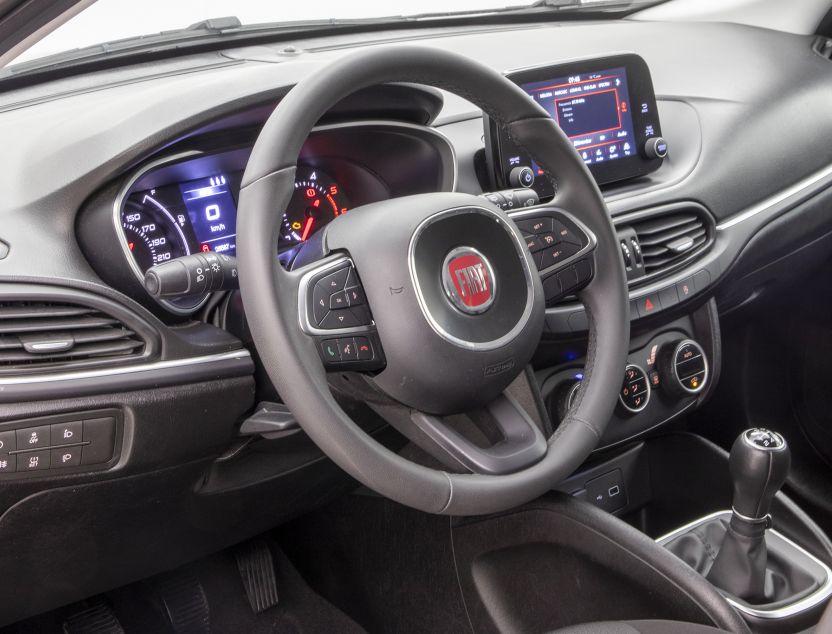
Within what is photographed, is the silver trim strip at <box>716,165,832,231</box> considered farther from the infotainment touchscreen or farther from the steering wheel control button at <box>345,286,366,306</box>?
the steering wheel control button at <box>345,286,366,306</box>

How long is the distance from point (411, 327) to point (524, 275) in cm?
18

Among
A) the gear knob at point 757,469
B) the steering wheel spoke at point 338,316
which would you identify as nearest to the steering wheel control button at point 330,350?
the steering wheel spoke at point 338,316

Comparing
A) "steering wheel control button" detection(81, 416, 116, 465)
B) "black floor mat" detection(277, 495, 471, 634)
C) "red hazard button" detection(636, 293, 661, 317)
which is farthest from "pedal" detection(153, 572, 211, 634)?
"red hazard button" detection(636, 293, 661, 317)

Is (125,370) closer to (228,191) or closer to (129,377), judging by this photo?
(129,377)

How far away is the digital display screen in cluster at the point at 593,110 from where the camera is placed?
1728mm

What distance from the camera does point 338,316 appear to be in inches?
43.0

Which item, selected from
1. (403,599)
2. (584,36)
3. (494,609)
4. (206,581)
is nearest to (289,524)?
(206,581)

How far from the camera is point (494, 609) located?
1.56 m

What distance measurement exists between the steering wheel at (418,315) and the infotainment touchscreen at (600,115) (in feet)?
1.38

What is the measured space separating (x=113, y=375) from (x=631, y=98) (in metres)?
1.13

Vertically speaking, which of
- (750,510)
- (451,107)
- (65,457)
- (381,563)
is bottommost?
(381,563)

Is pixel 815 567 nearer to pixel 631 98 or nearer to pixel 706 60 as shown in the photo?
pixel 631 98

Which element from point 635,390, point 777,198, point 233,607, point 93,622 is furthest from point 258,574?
point 777,198

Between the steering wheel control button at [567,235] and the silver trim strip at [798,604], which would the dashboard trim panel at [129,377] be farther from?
the silver trim strip at [798,604]
